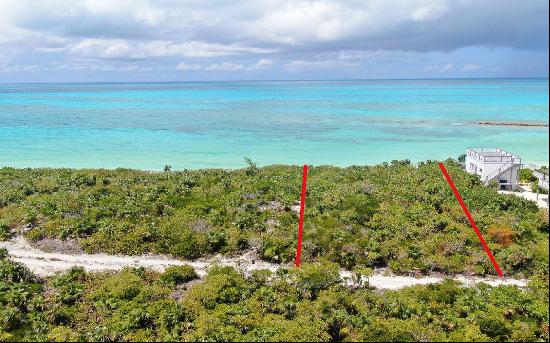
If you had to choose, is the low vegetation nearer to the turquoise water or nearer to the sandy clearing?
the sandy clearing

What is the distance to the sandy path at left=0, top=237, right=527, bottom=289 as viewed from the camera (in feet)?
66.8

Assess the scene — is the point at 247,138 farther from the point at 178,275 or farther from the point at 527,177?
the point at 178,275

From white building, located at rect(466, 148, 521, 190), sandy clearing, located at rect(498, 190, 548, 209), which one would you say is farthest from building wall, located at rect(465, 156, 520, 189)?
sandy clearing, located at rect(498, 190, 548, 209)

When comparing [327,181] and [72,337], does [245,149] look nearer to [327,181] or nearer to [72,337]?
[327,181]

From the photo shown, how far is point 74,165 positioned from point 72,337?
38476 millimetres

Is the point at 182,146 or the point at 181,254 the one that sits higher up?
the point at 182,146

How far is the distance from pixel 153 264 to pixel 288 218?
8.24 meters

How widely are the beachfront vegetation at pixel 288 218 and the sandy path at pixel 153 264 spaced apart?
1.76 ft

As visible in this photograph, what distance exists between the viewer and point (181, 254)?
73.8 ft

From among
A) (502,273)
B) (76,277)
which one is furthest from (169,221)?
(502,273)

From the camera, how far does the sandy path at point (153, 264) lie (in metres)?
20.4

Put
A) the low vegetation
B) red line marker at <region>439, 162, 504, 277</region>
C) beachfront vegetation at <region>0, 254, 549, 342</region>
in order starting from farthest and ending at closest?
1. red line marker at <region>439, 162, 504, 277</region>
2. the low vegetation
3. beachfront vegetation at <region>0, 254, 549, 342</region>

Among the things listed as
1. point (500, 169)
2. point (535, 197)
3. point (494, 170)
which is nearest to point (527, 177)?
point (494, 170)

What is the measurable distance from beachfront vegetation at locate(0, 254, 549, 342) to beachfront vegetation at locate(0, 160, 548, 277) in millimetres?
2780
